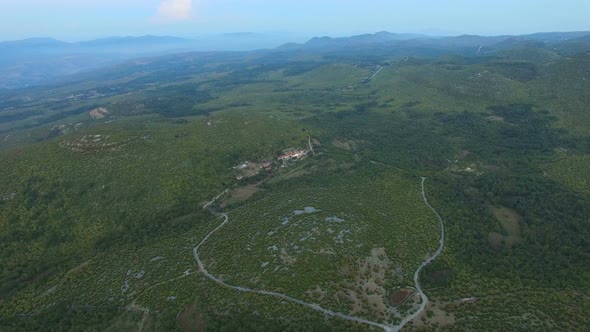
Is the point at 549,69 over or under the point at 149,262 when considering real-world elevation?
over

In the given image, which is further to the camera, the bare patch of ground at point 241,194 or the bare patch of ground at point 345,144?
the bare patch of ground at point 345,144

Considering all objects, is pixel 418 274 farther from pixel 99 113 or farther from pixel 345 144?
pixel 99 113

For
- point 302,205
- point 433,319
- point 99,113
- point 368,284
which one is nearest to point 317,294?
point 368,284

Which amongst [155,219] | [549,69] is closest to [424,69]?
[549,69]

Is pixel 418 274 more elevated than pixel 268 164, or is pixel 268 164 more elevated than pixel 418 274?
pixel 268 164

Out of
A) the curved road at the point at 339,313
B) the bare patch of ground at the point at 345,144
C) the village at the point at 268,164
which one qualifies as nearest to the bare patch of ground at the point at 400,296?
the curved road at the point at 339,313

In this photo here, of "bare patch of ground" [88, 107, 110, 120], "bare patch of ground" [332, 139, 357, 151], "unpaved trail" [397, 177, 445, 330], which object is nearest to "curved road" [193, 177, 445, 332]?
"unpaved trail" [397, 177, 445, 330]

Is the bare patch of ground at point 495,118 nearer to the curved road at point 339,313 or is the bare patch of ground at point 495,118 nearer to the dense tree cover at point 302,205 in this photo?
the dense tree cover at point 302,205

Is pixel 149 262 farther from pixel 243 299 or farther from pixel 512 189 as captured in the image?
pixel 512 189

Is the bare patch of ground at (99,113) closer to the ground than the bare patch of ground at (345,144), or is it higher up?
closer to the ground
